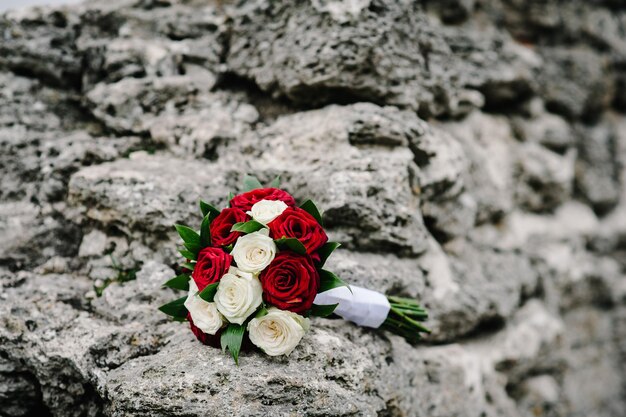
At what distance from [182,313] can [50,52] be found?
78.5 inches

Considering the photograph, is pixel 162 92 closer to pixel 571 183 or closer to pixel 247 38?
pixel 247 38

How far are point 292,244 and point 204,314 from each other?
44cm

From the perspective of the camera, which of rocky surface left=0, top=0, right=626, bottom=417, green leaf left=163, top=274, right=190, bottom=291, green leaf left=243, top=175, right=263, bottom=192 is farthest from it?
green leaf left=243, top=175, right=263, bottom=192

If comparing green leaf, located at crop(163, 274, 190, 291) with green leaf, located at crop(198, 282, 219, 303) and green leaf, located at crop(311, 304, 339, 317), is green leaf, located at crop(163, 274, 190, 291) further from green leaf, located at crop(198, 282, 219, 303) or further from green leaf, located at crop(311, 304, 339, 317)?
green leaf, located at crop(311, 304, 339, 317)

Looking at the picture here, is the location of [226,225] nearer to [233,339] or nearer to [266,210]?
[266,210]

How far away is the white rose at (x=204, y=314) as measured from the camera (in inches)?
78.7

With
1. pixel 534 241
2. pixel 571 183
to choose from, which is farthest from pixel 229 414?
pixel 571 183

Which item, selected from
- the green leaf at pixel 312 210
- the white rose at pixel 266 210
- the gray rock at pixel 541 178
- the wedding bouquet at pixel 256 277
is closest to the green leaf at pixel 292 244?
the wedding bouquet at pixel 256 277

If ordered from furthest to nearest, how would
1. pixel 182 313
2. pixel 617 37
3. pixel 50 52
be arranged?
1. pixel 617 37
2. pixel 50 52
3. pixel 182 313

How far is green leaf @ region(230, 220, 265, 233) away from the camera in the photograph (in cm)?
203

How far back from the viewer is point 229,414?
192cm

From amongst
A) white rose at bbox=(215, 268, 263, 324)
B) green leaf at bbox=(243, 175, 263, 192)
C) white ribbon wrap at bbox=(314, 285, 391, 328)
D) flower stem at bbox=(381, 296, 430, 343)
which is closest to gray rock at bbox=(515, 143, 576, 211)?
flower stem at bbox=(381, 296, 430, 343)

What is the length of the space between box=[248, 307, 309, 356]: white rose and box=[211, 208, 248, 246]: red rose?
33 centimetres

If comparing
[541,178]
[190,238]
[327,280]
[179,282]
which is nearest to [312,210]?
[327,280]
